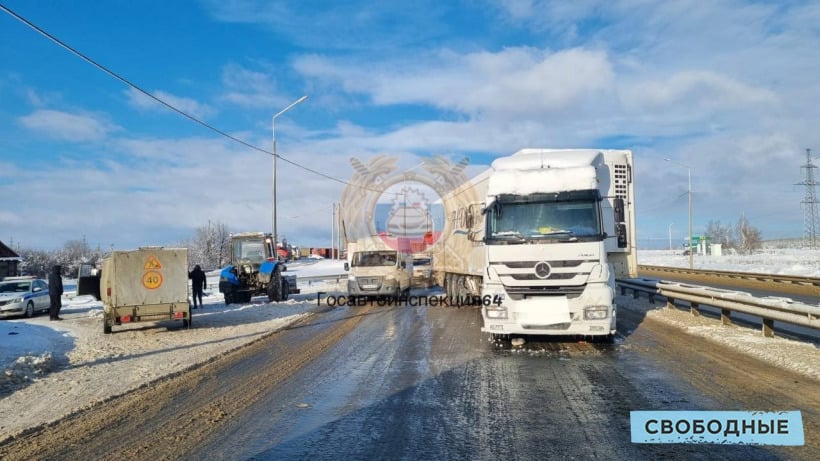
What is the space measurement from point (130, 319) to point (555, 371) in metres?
10.8

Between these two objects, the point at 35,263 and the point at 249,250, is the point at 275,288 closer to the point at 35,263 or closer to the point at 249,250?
the point at 249,250

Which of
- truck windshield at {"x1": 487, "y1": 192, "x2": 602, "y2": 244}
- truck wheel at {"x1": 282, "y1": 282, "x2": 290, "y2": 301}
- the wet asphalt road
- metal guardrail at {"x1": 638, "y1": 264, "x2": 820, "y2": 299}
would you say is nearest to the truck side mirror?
truck windshield at {"x1": 487, "y1": 192, "x2": 602, "y2": 244}

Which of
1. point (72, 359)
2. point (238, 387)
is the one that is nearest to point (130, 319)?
point (72, 359)

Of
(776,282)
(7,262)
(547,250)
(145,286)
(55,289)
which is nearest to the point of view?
(547,250)

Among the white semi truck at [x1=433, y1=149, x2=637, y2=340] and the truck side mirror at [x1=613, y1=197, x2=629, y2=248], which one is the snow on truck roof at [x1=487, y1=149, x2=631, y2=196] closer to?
the white semi truck at [x1=433, y1=149, x2=637, y2=340]

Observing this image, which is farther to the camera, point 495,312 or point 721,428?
point 495,312

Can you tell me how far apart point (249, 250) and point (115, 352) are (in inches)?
480

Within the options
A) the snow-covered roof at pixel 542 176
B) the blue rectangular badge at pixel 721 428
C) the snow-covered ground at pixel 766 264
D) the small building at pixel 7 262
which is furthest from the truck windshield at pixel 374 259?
the small building at pixel 7 262

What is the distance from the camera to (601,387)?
730cm

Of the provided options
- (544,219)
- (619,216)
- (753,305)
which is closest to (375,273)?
(619,216)

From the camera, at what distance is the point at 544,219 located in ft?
33.9

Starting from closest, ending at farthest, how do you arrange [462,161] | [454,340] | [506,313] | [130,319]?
[506,313], [454,340], [130,319], [462,161]

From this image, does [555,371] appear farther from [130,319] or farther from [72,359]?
[130,319]

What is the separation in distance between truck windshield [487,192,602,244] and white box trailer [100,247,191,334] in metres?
8.66
